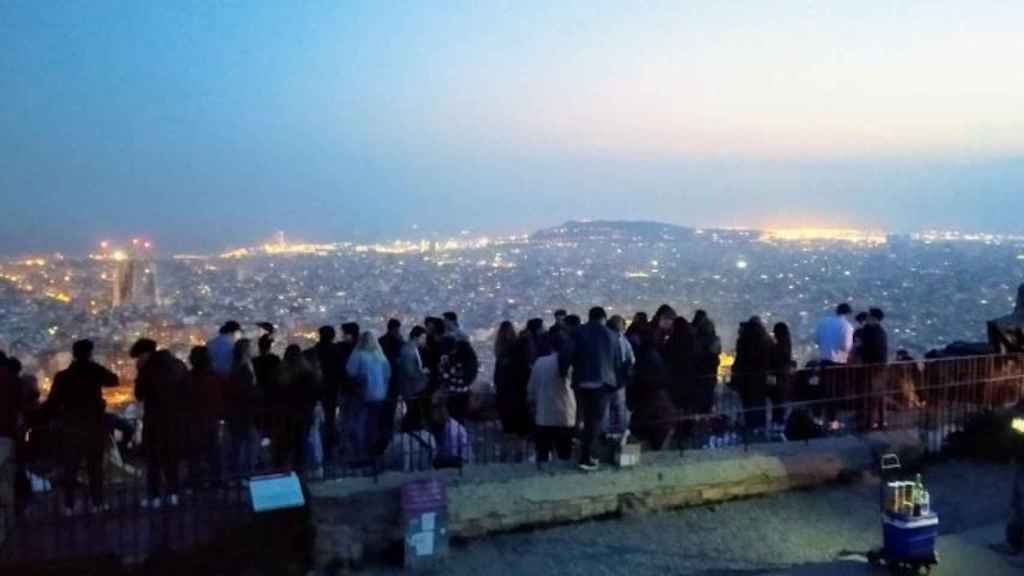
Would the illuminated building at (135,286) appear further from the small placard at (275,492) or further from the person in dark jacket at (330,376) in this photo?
the small placard at (275,492)

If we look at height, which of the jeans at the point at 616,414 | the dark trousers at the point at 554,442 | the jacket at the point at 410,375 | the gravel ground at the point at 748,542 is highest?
the jacket at the point at 410,375

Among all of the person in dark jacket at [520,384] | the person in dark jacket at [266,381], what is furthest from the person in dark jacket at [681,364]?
the person in dark jacket at [266,381]

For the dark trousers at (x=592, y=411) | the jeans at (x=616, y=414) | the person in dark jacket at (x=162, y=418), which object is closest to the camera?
the person in dark jacket at (x=162, y=418)

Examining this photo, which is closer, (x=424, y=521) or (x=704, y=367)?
(x=424, y=521)

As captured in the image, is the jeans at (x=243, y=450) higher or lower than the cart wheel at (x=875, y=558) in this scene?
higher

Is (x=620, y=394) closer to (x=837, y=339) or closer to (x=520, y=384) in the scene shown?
(x=520, y=384)

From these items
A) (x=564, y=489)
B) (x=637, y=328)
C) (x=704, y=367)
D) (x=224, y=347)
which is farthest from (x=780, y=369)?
(x=224, y=347)

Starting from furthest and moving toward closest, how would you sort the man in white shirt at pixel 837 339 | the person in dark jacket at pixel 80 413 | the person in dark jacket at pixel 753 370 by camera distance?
the man in white shirt at pixel 837 339 → the person in dark jacket at pixel 753 370 → the person in dark jacket at pixel 80 413
